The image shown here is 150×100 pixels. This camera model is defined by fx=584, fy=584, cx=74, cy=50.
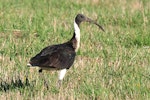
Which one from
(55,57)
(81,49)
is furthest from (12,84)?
(81,49)

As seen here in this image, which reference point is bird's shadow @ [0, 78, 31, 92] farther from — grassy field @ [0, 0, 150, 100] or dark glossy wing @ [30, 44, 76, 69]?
dark glossy wing @ [30, 44, 76, 69]

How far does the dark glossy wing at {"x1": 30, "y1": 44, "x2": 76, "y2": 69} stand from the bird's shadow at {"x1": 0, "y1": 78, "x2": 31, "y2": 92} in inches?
17.0

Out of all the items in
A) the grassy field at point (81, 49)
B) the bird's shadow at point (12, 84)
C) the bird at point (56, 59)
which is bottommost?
the grassy field at point (81, 49)

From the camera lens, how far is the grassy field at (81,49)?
774 centimetres

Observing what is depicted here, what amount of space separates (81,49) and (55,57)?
277cm

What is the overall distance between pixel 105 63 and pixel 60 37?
2.46 m

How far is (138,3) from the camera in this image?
18109 mm

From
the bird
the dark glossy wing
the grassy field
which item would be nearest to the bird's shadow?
the grassy field

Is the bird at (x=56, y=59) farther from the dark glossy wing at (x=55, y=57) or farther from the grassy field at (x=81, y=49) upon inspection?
the grassy field at (x=81, y=49)

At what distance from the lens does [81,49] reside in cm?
1077

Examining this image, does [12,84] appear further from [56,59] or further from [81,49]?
[81,49]

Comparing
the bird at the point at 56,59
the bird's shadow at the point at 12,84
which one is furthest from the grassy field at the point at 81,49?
the bird at the point at 56,59

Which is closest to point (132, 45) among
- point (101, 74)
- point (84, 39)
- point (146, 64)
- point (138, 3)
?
point (84, 39)

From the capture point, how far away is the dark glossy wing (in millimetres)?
7818
